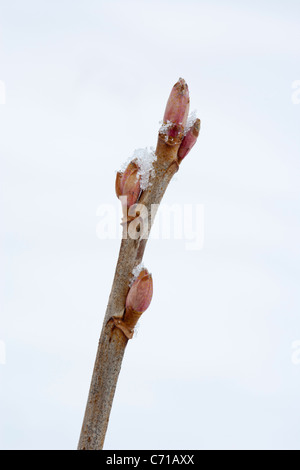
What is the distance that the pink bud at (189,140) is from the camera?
4.63 feet

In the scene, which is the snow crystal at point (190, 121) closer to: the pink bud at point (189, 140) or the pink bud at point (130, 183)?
the pink bud at point (189, 140)

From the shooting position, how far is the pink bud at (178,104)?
1367 millimetres

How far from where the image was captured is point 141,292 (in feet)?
4.33

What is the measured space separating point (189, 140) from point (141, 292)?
1.13 feet

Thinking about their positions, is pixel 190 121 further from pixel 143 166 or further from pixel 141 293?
pixel 141 293

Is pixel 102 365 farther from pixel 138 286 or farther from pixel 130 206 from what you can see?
pixel 130 206

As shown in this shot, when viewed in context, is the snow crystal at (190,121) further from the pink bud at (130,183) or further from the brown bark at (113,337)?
the pink bud at (130,183)

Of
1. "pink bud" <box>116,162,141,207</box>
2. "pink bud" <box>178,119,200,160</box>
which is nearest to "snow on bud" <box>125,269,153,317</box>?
"pink bud" <box>116,162,141,207</box>

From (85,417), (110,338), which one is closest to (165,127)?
(110,338)

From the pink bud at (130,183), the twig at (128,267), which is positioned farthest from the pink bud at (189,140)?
the pink bud at (130,183)

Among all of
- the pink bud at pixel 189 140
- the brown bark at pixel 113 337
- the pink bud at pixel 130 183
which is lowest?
the brown bark at pixel 113 337

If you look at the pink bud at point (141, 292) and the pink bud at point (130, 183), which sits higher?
the pink bud at point (130, 183)

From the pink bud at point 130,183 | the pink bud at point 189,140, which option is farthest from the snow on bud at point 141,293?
the pink bud at point 189,140

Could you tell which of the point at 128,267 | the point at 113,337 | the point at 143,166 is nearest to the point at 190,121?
the point at 143,166
